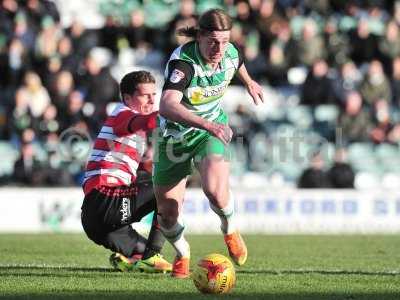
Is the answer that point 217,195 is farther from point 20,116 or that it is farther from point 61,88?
point 61,88

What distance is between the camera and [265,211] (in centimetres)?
1742

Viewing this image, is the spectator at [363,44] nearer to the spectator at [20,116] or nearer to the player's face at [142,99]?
the spectator at [20,116]

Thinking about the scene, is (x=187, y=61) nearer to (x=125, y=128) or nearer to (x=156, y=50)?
(x=125, y=128)

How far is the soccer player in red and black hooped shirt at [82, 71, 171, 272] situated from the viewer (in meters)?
9.70

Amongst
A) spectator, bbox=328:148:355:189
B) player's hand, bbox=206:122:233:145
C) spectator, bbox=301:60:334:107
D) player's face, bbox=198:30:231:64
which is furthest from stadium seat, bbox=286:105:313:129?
player's hand, bbox=206:122:233:145

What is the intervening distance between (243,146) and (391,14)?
5.62 m

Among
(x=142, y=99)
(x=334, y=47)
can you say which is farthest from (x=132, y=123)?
(x=334, y=47)

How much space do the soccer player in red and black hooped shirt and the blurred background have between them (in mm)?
7591

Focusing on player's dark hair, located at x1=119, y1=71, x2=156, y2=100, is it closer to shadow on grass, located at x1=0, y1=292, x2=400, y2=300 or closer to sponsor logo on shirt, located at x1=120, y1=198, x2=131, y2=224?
sponsor logo on shirt, located at x1=120, y1=198, x2=131, y2=224

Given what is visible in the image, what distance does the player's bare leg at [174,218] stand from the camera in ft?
29.3

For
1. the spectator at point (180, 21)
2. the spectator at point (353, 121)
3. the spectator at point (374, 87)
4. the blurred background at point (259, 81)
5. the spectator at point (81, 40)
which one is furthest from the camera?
the spectator at point (180, 21)

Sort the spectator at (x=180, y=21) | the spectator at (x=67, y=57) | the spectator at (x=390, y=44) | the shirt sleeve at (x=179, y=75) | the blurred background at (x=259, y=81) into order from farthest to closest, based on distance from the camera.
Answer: the spectator at (x=390, y=44) → the spectator at (x=180, y=21) → the spectator at (x=67, y=57) → the blurred background at (x=259, y=81) → the shirt sleeve at (x=179, y=75)

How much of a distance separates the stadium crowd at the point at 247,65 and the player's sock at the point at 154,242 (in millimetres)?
8349

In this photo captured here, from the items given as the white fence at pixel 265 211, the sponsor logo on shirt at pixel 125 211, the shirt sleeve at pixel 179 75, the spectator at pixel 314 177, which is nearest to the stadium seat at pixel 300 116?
the spectator at pixel 314 177
